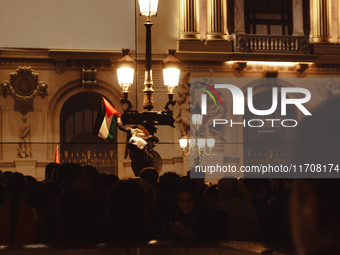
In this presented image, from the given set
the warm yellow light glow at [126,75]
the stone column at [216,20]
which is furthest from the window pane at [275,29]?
the warm yellow light glow at [126,75]

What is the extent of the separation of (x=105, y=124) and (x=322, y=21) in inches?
412

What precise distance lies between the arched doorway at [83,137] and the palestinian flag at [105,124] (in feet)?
7.25

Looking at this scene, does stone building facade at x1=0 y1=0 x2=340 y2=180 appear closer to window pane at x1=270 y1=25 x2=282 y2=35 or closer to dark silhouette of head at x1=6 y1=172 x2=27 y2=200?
window pane at x1=270 y1=25 x2=282 y2=35

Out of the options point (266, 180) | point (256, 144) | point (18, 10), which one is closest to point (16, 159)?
point (18, 10)

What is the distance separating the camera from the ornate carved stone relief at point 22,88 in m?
17.4

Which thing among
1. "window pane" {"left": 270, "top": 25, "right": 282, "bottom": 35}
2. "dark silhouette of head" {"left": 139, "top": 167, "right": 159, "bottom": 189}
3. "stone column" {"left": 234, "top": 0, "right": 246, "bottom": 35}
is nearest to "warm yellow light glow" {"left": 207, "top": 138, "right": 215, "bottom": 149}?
"stone column" {"left": 234, "top": 0, "right": 246, "bottom": 35}

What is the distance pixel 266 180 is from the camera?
529 centimetres

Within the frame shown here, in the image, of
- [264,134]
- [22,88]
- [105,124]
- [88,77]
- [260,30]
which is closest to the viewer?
[105,124]

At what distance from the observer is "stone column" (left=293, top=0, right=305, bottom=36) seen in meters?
18.8

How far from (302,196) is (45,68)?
1774 cm

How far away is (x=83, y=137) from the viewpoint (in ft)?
68.4

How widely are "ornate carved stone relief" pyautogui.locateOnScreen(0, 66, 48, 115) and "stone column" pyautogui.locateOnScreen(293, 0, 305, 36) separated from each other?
30.6 feet

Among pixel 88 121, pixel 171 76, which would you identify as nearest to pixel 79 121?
pixel 88 121

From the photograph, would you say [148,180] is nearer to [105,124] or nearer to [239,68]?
[105,124]
